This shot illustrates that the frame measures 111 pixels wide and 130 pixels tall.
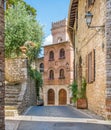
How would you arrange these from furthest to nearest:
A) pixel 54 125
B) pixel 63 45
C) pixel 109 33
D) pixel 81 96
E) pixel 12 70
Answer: pixel 63 45 < pixel 12 70 < pixel 81 96 < pixel 109 33 < pixel 54 125

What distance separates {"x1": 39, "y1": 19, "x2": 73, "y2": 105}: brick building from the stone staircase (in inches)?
1177

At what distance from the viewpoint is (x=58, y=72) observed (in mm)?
49500

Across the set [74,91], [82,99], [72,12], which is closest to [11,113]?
[82,99]

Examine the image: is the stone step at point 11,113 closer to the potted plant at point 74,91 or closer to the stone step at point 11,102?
the stone step at point 11,102

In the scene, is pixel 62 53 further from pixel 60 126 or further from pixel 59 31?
pixel 60 126

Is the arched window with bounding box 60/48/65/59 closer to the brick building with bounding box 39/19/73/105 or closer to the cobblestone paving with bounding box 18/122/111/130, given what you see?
the brick building with bounding box 39/19/73/105

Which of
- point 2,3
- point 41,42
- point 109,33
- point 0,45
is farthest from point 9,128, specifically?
point 41,42

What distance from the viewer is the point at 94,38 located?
14.5 m

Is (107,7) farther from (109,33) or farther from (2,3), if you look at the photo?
(2,3)

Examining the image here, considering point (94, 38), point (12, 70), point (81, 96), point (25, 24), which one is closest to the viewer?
point (94, 38)

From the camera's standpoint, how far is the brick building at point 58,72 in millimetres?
47781

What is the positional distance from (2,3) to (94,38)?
25.8ft

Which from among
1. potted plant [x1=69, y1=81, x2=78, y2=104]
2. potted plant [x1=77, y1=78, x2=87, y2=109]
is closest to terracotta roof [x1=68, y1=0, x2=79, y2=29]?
potted plant [x1=69, y1=81, x2=78, y2=104]

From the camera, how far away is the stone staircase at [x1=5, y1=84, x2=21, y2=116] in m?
13.0
